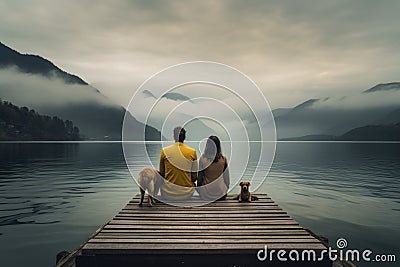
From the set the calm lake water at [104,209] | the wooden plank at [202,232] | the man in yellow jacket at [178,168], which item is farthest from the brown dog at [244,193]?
the calm lake water at [104,209]

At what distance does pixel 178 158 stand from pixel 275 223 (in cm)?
395

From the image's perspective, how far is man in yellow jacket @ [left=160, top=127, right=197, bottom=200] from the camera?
10.8m

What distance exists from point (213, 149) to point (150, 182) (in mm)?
2512

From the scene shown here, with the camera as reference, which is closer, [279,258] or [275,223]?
[279,258]

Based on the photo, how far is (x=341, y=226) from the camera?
1659cm

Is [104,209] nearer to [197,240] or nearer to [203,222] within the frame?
[203,222]

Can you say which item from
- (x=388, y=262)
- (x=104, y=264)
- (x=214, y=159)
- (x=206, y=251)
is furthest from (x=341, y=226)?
(x=104, y=264)

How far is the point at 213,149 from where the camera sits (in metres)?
11.2

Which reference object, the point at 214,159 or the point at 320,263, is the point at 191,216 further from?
the point at 320,263

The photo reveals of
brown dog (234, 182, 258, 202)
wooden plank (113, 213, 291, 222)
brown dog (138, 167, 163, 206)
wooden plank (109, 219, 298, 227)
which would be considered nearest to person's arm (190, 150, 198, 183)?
Result: brown dog (138, 167, 163, 206)

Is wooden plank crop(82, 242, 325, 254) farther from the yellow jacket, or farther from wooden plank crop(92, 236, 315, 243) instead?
the yellow jacket

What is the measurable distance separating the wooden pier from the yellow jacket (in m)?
1.72

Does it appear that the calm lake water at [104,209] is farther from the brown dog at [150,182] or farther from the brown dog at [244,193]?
the brown dog at [244,193]

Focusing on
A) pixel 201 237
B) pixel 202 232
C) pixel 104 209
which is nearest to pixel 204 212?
pixel 202 232
